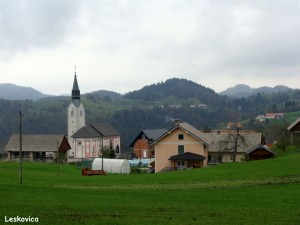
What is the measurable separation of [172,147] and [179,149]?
3.79ft

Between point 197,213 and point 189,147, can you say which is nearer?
point 197,213

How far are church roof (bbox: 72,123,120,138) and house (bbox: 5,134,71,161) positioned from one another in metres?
28.1

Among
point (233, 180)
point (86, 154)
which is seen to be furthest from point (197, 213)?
→ point (86, 154)

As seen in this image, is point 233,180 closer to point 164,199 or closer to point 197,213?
point 164,199

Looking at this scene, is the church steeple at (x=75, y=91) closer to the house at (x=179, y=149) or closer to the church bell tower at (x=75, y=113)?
the church bell tower at (x=75, y=113)

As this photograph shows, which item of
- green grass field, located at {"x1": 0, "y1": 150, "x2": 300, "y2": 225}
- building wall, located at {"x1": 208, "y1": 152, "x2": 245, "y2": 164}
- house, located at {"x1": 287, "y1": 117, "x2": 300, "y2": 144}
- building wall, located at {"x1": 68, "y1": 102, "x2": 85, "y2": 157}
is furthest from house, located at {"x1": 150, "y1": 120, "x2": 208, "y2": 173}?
building wall, located at {"x1": 68, "y1": 102, "x2": 85, "y2": 157}

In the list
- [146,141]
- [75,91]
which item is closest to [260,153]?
[146,141]

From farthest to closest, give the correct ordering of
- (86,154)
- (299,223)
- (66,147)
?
(86,154) < (66,147) < (299,223)

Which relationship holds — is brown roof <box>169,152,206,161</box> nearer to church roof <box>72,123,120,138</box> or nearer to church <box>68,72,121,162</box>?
church <box>68,72,121,162</box>

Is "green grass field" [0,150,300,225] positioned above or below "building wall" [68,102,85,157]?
below

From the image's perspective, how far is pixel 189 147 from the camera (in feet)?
260

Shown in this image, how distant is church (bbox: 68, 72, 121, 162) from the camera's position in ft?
458

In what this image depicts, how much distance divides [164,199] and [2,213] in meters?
12.3

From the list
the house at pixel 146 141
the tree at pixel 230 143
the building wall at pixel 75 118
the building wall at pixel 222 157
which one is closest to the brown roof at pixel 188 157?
the tree at pixel 230 143
